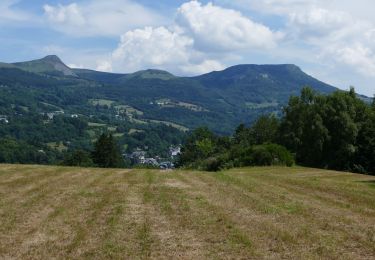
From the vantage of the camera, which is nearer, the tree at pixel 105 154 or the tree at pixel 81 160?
the tree at pixel 81 160

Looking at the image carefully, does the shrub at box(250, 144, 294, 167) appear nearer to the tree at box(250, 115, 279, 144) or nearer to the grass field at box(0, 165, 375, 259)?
the grass field at box(0, 165, 375, 259)

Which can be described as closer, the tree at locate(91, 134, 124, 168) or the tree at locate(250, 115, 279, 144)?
the tree at locate(250, 115, 279, 144)

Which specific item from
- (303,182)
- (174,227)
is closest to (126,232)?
(174,227)

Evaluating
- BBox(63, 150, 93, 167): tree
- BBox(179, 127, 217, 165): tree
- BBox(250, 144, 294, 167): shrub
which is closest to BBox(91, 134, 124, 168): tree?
BBox(63, 150, 93, 167): tree

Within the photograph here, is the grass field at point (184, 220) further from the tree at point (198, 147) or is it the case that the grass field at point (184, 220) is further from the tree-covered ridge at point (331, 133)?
the tree at point (198, 147)

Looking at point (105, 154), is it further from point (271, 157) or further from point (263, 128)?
point (271, 157)

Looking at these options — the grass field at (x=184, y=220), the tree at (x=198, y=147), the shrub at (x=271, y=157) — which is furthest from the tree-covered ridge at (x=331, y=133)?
the tree at (x=198, y=147)

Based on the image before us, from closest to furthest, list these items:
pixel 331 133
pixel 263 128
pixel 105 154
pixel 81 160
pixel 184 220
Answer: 1. pixel 184 220
2. pixel 331 133
3. pixel 263 128
4. pixel 81 160
5. pixel 105 154

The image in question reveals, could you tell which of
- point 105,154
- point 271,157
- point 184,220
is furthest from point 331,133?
point 184,220

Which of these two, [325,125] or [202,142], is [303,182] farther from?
[202,142]

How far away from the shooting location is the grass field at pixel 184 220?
1291cm

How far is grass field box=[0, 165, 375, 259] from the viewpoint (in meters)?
12.9

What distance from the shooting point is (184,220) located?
16.4m

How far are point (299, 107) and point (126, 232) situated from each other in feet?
223
